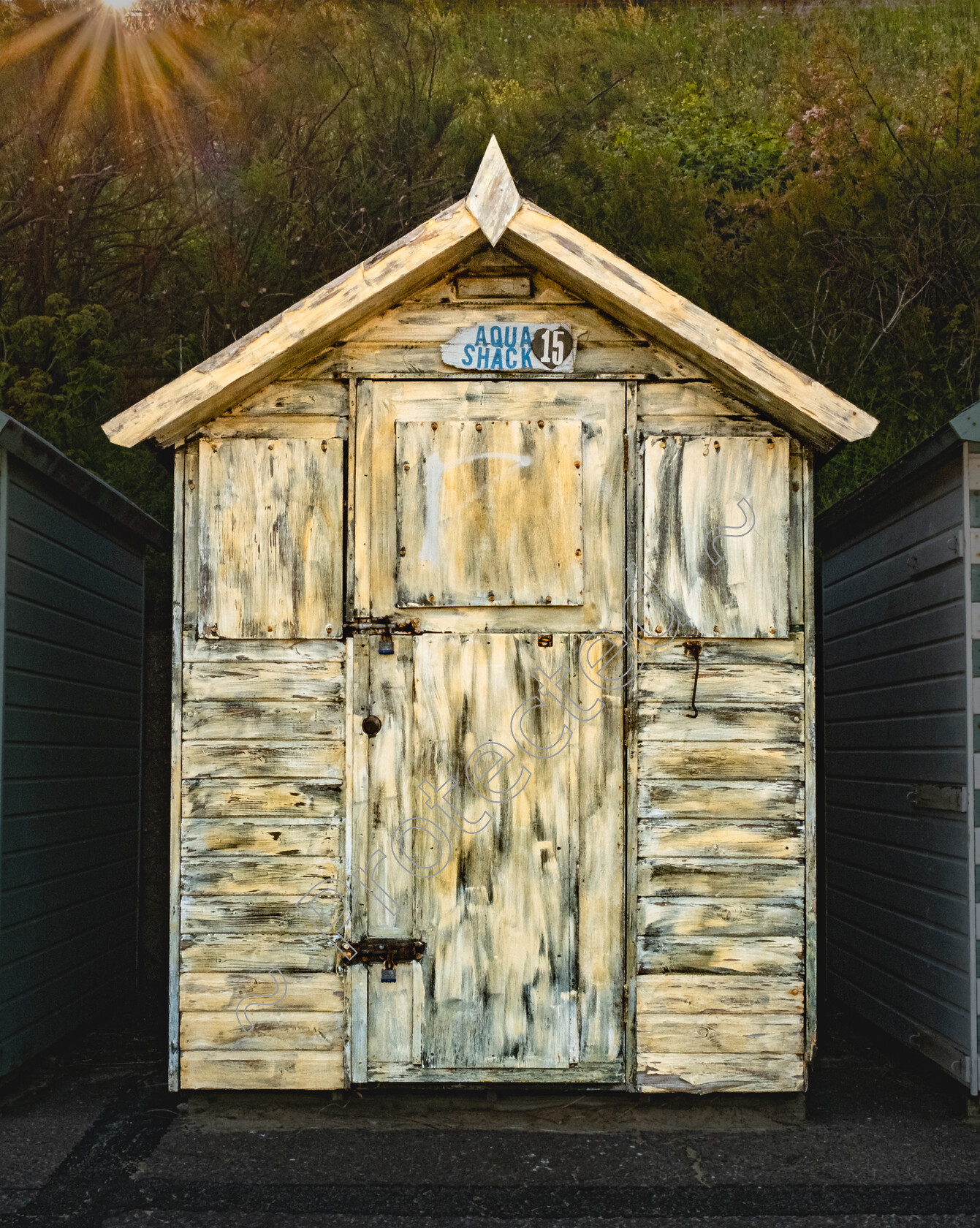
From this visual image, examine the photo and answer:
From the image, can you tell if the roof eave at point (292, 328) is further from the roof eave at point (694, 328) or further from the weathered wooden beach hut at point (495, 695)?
the roof eave at point (694, 328)

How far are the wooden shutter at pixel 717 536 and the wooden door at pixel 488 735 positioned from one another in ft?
0.61

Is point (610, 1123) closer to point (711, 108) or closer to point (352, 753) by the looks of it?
point (352, 753)

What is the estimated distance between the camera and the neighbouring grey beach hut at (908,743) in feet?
14.9

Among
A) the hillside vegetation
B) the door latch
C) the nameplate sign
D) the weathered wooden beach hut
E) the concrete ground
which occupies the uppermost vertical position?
the hillside vegetation

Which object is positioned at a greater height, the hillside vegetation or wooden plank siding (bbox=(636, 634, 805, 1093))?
the hillside vegetation

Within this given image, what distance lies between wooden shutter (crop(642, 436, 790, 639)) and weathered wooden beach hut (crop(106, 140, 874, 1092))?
1 centimetres

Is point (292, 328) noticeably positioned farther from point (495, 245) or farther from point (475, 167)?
point (475, 167)

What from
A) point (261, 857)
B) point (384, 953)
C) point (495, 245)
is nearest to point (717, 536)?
point (495, 245)

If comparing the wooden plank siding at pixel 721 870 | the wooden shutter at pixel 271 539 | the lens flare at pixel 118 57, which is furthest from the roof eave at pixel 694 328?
the lens flare at pixel 118 57

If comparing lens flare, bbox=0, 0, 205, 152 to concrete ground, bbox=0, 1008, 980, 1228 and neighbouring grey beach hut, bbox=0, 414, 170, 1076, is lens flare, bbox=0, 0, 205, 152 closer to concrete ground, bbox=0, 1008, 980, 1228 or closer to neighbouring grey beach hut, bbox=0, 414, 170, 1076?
neighbouring grey beach hut, bbox=0, 414, 170, 1076

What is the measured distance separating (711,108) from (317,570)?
25.1 feet

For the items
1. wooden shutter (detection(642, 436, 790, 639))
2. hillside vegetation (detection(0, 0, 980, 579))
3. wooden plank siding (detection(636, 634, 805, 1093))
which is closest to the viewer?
wooden plank siding (detection(636, 634, 805, 1093))

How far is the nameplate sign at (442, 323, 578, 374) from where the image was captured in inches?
185

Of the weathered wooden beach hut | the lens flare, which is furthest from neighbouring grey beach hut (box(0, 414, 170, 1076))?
the lens flare
